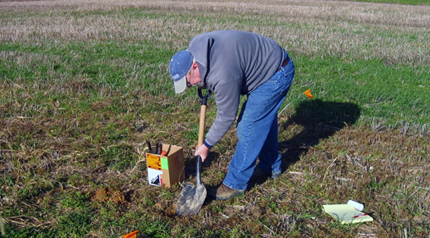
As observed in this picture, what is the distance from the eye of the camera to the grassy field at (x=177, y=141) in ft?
12.3

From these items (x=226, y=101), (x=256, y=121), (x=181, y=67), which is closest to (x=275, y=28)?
(x=256, y=121)

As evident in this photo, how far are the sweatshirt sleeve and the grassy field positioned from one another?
96cm

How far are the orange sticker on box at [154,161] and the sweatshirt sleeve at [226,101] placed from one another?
934 mm

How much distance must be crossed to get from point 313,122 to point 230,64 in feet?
10.5

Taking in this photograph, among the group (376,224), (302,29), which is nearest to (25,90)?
(376,224)

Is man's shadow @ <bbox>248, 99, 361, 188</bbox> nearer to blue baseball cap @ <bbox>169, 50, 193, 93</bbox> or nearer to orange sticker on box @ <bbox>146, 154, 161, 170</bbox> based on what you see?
orange sticker on box @ <bbox>146, 154, 161, 170</bbox>

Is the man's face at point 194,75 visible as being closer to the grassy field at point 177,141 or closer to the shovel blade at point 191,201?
Result: the shovel blade at point 191,201

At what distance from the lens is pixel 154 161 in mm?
4184

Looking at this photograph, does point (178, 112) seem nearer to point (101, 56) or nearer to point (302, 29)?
point (101, 56)

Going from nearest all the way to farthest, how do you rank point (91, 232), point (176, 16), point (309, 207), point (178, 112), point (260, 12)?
1. point (91, 232)
2. point (309, 207)
3. point (178, 112)
4. point (176, 16)
5. point (260, 12)

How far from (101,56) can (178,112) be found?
3.70 metres

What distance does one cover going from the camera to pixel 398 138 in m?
5.50

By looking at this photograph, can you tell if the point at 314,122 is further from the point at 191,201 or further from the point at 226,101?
the point at 226,101

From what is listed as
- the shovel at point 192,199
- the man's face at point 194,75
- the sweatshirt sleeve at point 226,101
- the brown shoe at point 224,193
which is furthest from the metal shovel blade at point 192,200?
the man's face at point 194,75
